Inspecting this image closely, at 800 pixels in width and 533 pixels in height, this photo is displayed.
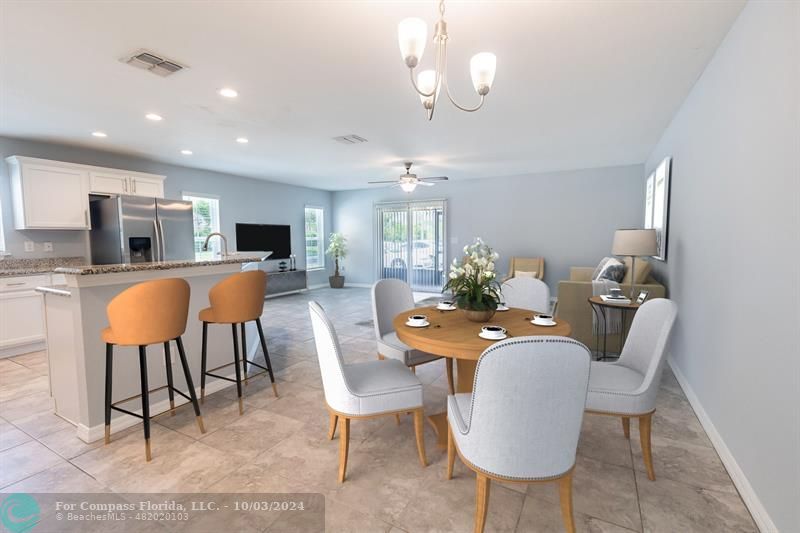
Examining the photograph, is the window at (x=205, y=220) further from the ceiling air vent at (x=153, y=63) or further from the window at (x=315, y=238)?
the ceiling air vent at (x=153, y=63)

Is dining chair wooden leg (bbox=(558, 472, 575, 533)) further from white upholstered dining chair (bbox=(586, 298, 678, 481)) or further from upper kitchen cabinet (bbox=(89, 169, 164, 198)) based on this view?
upper kitchen cabinet (bbox=(89, 169, 164, 198))

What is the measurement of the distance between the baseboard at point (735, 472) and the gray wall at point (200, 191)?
7033mm

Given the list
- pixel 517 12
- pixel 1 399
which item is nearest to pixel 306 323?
pixel 1 399

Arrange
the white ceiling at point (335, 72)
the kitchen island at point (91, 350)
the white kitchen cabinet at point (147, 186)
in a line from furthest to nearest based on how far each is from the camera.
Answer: the white kitchen cabinet at point (147, 186)
the kitchen island at point (91, 350)
the white ceiling at point (335, 72)

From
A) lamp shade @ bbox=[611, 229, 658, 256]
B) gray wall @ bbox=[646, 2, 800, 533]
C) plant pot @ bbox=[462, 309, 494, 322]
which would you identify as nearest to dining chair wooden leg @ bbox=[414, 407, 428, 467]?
plant pot @ bbox=[462, 309, 494, 322]

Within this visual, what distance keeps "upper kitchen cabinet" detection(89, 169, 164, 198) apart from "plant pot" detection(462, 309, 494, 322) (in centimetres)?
528

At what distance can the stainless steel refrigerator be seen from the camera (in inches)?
181

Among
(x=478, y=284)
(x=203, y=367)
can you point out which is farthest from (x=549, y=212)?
(x=203, y=367)

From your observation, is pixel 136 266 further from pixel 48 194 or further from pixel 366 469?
pixel 48 194

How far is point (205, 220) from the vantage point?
6645 mm

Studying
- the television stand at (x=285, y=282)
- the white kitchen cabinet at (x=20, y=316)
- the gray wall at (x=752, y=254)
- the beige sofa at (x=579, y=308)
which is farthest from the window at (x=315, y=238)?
the gray wall at (x=752, y=254)

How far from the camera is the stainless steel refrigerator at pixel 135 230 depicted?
15.1 ft

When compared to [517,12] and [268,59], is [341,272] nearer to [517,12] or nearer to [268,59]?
[268,59]

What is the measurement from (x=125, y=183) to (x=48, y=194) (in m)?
0.84
